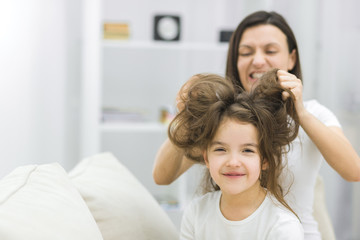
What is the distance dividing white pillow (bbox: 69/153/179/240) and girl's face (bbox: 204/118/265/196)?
1.09 ft

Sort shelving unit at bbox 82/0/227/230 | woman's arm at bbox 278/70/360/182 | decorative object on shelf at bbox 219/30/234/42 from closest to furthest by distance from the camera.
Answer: woman's arm at bbox 278/70/360/182 < decorative object on shelf at bbox 219/30/234/42 < shelving unit at bbox 82/0/227/230

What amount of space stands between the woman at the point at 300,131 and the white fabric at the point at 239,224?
25 cm

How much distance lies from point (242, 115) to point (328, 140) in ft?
1.05

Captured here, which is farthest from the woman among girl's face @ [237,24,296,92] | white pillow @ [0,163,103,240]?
white pillow @ [0,163,103,240]

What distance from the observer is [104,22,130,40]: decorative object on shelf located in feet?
10.9

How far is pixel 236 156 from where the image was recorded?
1326mm

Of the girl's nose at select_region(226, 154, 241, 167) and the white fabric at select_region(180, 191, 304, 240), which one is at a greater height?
the girl's nose at select_region(226, 154, 241, 167)

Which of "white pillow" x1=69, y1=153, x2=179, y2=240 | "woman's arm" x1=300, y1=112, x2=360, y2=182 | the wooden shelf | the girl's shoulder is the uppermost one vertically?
"woman's arm" x1=300, y1=112, x2=360, y2=182

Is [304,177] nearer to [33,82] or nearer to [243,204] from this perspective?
[243,204]

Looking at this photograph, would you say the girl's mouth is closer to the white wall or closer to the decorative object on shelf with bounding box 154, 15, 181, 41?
the white wall

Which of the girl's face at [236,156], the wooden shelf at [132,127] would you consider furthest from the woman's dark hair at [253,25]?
the wooden shelf at [132,127]

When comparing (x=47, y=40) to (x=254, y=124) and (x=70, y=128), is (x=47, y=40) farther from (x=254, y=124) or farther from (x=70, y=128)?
(x=254, y=124)

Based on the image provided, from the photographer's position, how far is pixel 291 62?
1911 mm

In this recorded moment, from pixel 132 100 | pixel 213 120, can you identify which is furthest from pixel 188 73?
pixel 213 120
